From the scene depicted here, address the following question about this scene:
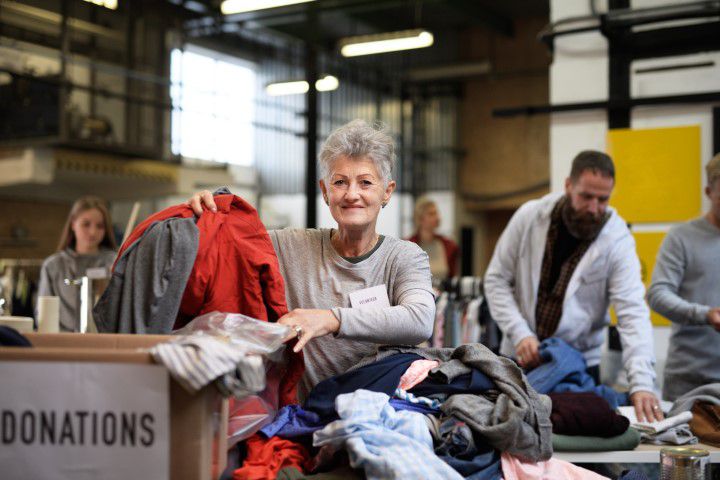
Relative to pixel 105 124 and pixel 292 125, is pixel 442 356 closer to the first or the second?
pixel 105 124

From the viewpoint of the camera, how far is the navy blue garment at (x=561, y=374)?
8.95 feet

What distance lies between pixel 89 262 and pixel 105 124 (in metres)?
6.38

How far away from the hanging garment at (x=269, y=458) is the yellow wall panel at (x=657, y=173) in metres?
4.29

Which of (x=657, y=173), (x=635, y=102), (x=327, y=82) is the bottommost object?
(x=657, y=173)

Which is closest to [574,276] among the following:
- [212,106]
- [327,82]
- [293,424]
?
[293,424]

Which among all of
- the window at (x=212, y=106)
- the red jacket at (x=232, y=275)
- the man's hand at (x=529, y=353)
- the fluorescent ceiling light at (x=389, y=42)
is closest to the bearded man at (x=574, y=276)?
the man's hand at (x=529, y=353)

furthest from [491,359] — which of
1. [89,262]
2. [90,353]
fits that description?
[89,262]

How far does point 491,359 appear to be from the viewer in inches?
74.3

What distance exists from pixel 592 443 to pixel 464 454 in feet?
2.46

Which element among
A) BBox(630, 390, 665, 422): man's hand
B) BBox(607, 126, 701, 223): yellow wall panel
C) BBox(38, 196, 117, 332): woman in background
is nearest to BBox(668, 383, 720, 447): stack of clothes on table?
BBox(630, 390, 665, 422): man's hand

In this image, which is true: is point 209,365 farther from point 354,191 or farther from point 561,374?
point 561,374

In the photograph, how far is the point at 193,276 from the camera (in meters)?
1.91

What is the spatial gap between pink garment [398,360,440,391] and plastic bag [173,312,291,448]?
0.98ft

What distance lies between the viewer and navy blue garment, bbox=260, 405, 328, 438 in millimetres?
1729
